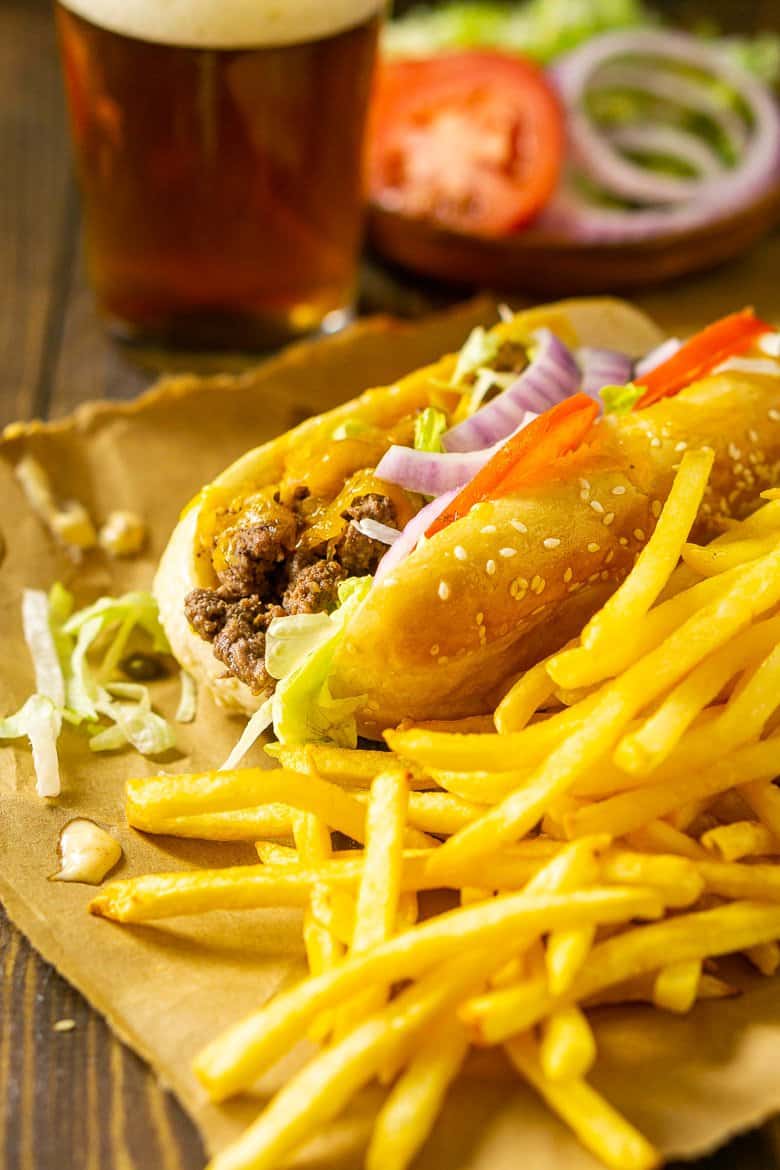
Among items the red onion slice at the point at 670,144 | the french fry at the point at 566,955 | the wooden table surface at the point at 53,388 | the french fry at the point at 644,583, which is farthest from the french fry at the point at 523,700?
the red onion slice at the point at 670,144

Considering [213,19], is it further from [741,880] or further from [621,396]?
[741,880]

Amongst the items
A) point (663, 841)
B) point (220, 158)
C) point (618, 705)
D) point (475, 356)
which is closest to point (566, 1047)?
point (663, 841)

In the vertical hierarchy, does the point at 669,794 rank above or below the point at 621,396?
below

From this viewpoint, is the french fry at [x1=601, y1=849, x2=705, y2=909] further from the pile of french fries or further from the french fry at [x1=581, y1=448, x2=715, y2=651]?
the french fry at [x1=581, y1=448, x2=715, y2=651]

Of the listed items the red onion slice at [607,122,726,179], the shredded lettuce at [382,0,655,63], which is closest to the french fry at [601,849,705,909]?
the red onion slice at [607,122,726,179]

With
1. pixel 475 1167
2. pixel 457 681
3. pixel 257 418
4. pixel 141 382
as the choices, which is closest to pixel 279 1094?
pixel 475 1167

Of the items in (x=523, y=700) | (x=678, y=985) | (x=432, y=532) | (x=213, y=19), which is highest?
(x=213, y=19)
